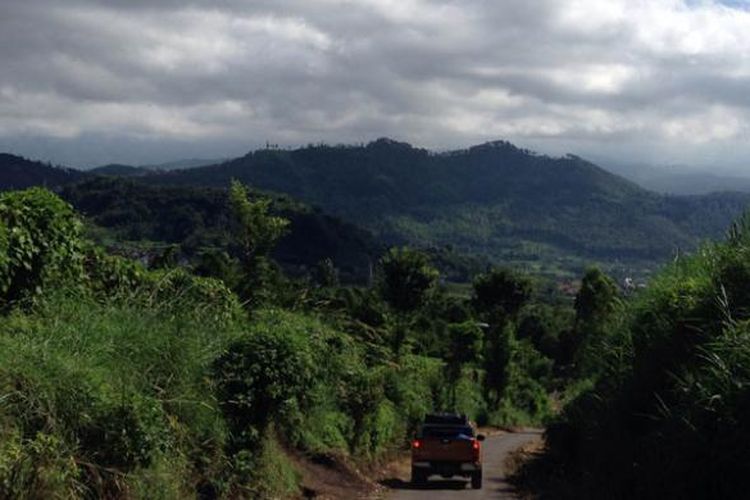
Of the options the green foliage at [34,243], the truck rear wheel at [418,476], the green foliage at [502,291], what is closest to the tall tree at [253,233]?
the truck rear wheel at [418,476]

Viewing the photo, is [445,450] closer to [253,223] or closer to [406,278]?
[253,223]

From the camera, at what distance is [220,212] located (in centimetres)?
9556

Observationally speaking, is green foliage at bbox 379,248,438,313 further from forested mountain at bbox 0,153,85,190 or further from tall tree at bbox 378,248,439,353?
forested mountain at bbox 0,153,85,190

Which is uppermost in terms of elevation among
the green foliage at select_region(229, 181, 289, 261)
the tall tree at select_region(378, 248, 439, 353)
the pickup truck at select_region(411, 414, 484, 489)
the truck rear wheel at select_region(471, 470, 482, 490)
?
the green foliage at select_region(229, 181, 289, 261)

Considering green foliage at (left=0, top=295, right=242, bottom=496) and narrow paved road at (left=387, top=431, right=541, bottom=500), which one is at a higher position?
green foliage at (left=0, top=295, right=242, bottom=496)

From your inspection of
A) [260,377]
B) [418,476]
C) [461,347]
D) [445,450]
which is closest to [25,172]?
[461,347]

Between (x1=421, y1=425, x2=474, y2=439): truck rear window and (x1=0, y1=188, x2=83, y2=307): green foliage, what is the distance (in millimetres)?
10435

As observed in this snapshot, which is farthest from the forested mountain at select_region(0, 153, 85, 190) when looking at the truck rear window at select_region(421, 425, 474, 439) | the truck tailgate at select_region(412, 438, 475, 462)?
the truck tailgate at select_region(412, 438, 475, 462)

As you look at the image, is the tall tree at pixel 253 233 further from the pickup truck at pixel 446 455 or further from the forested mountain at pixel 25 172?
the forested mountain at pixel 25 172

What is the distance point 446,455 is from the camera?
821 inches

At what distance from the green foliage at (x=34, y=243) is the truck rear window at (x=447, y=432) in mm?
10435

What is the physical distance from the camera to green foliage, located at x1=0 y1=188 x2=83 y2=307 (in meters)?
11.6

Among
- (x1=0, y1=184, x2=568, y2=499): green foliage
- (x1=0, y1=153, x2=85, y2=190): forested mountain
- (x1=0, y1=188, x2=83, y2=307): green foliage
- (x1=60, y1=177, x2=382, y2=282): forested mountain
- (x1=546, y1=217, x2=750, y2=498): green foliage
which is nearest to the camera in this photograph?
(x1=546, y1=217, x2=750, y2=498): green foliage

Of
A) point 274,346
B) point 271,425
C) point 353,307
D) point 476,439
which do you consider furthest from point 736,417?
point 353,307
